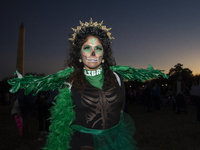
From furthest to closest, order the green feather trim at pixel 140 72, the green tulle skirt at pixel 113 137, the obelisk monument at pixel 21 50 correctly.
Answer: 1. the obelisk monument at pixel 21 50
2. the green feather trim at pixel 140 72
3. the green tulle skirt at pixel 113 137

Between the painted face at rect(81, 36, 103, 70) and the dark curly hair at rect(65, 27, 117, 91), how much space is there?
7 centimetres

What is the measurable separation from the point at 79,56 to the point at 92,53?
238 mm

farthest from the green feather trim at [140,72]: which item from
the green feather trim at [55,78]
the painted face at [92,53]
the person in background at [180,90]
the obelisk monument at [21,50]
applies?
the obelisk monument at [21,50]

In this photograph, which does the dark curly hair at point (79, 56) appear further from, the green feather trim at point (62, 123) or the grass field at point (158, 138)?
the grass field at point (158, 138)

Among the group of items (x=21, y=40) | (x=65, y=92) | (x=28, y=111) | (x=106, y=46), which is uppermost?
(x=21, y=40)

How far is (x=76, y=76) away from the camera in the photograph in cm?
210

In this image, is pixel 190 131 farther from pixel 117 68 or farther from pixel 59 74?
pixel 59 74

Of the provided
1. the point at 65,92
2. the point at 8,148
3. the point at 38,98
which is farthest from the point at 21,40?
the point at 65,92

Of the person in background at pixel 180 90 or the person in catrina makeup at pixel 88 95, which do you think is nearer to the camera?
the person in catrina makeup at pixel 88 95

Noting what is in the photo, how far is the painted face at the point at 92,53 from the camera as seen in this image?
208 centimetres

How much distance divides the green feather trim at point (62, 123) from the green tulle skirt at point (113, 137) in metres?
0.10

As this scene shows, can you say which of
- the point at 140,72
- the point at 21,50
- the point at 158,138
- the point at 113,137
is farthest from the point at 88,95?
the point at 21,50

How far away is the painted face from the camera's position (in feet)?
6.84

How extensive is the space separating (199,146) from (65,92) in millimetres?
3999
